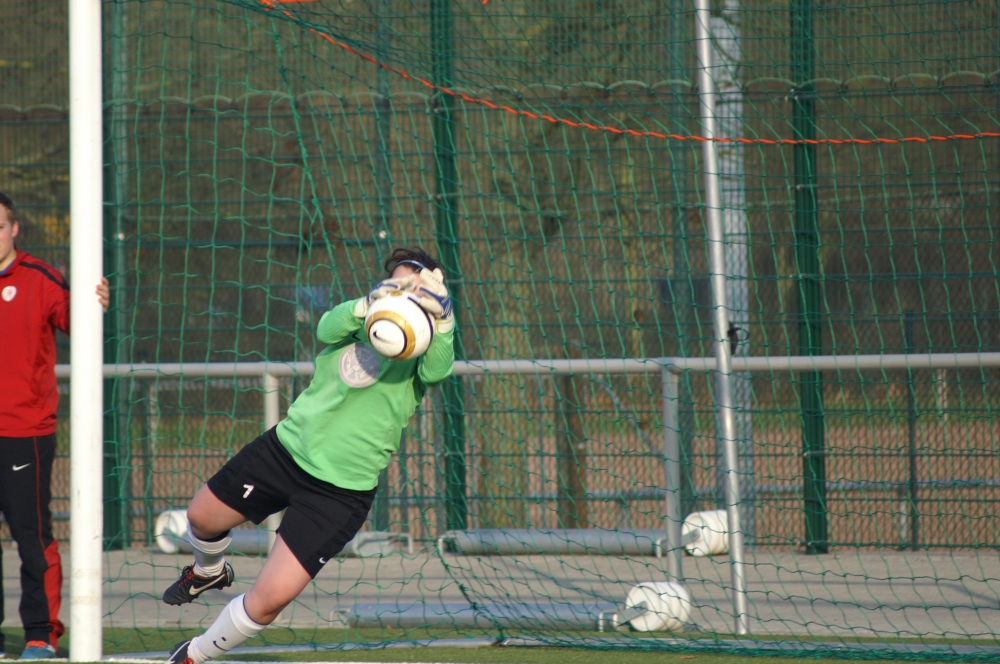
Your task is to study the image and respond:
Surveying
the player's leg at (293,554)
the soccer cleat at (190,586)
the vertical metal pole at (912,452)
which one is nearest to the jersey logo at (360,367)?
the player's leg at (293,554)

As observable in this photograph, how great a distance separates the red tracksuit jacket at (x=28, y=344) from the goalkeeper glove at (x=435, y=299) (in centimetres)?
163

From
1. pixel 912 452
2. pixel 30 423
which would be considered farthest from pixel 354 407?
pixel 912 452

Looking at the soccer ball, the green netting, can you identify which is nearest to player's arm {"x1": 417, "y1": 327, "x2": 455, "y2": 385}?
the soccer ball

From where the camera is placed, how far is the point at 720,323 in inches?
187

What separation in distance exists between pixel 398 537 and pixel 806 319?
2862mm

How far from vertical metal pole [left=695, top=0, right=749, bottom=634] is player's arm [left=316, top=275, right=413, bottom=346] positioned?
1866 millimetres

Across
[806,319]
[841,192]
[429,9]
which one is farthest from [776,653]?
[429,9]

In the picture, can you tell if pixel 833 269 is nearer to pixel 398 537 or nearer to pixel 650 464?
pixel 650 464

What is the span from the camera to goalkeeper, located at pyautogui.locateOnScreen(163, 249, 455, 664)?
3400mm

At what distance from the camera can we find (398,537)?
6598mm

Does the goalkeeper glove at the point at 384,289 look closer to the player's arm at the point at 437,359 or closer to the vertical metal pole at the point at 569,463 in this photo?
the player's arm at the point at 437,359

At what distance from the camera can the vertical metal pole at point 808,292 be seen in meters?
6.17

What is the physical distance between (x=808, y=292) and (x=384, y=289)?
13.4 feet

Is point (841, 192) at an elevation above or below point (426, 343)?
above
